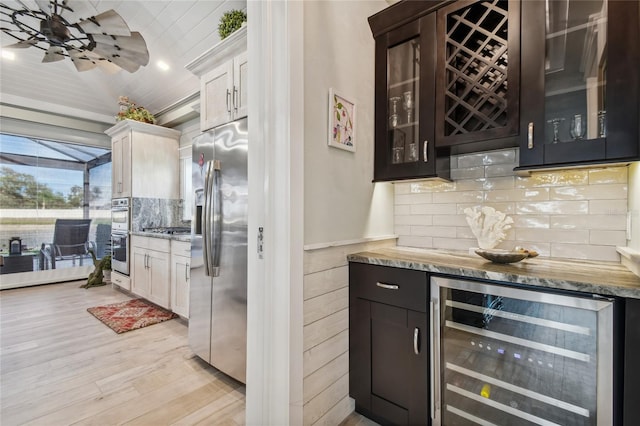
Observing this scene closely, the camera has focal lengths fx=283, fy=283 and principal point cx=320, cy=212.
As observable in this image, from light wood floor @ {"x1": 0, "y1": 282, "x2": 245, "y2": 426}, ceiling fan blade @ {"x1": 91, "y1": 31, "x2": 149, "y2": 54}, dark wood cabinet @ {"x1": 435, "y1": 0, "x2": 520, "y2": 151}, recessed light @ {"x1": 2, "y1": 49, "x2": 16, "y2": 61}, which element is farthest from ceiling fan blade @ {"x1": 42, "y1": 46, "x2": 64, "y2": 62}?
dark wood cabinet @ {"x1": 435, "y1": 0, "x2": 520, "y2": 151}

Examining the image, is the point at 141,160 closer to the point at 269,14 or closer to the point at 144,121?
the point at 144,121

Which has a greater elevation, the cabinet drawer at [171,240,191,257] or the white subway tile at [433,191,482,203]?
the white subway tile at [433,191,482,203]

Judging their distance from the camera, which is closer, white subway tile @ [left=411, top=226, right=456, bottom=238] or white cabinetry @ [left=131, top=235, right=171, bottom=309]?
white subway tile @ [left=411, top=226, right=456, bottom=238]

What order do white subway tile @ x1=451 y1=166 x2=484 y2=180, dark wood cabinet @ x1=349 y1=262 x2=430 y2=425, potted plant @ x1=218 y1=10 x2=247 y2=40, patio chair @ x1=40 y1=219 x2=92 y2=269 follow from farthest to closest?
patio chair @ x1=40 y1=219 x2=92 y2=269 < potted plant @ x1=218 y1=10 x2=247 y2=40 < white subway tile @ x1=451 y1=166 x2=484 y2=180 < dark wood cabinet @ x1=349 y1=262 x2=430 y2=425

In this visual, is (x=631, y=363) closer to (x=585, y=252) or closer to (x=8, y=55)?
(x=585, y=252)

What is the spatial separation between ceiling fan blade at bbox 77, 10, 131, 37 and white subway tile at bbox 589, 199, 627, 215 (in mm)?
3406

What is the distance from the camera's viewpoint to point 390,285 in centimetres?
152

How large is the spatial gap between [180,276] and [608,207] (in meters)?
3.44

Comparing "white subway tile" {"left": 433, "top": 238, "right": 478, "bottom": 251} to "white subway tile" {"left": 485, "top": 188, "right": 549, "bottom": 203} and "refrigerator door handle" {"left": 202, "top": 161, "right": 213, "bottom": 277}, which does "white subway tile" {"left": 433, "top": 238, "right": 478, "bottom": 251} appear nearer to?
"white subway tile" {"left": 485, "top": 188, "right": 549, "bottom": 203}

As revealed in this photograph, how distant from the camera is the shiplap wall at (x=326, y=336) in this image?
4.70 feet

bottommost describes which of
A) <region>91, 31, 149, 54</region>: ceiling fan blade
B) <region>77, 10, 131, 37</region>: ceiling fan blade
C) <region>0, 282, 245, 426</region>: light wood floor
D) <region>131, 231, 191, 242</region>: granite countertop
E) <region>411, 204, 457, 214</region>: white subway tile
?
<region>0, 282, 245, 426</region>: light wood floor

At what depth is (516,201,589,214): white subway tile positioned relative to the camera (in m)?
1.53

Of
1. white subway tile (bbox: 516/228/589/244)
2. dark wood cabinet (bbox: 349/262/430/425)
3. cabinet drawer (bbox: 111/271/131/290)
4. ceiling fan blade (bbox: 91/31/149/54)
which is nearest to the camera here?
dark wood cabinet (bbox: 349/262/430/425)

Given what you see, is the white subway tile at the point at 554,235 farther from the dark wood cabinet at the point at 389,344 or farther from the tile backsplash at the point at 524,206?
the dark wood cabinet at the point at 389,344
